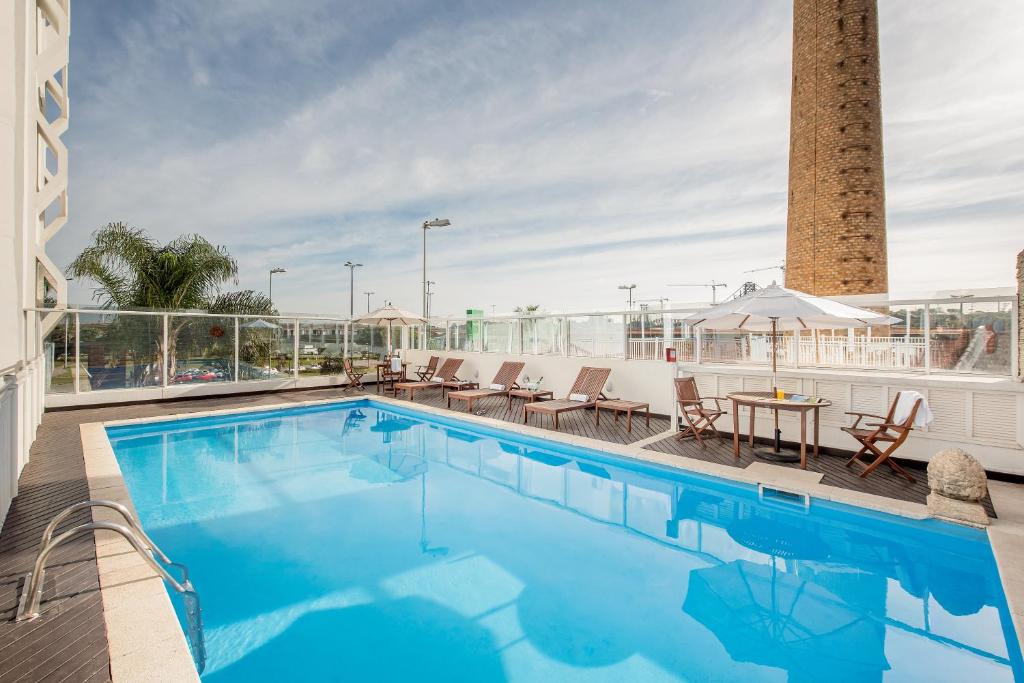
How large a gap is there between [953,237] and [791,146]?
29.9 feet

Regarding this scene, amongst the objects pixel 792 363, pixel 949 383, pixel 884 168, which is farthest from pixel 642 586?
pixel 884 168

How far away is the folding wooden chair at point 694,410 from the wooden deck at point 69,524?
0.24 metres

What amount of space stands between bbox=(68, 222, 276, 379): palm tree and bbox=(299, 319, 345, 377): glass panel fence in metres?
3.86

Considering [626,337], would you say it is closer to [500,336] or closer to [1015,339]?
[500,336]

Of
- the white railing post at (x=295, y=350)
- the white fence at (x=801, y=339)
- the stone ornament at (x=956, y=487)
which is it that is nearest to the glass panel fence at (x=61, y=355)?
the white railing post at (x=295, y=350)

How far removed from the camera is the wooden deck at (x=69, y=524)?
2213 millimetres

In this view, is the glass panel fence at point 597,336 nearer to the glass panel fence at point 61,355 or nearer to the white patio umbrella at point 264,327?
the white patio umbrella at point 264,327

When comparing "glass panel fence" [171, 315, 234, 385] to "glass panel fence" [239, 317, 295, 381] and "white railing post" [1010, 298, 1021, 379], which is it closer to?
"glass panel fence" [239, 317, 295, 381]

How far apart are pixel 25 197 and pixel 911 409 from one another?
12546 millimetres

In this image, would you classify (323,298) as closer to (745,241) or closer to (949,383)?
(745,241)

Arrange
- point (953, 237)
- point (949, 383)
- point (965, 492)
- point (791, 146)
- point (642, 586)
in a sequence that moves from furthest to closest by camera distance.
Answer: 1. point (953, 237)
2. point (791, 146)
3. point (949, 383)
4. point (965, 492)
5. point (642, 586)

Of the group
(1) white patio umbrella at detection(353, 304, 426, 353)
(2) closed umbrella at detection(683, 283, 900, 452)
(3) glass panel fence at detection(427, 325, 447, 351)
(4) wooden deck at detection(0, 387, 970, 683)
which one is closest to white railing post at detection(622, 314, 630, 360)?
(4) wooden deck at detection(0, 387, 970, 683)

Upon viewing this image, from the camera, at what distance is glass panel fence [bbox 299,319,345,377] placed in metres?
13.4

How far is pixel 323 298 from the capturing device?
29688mm
